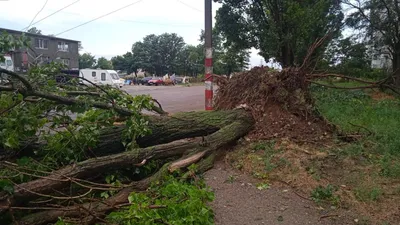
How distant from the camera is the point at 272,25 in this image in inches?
640

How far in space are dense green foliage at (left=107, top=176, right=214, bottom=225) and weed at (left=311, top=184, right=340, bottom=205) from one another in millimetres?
1194

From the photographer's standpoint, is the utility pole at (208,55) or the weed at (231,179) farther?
the utility pole at (208,55)

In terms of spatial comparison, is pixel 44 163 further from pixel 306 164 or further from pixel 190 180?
pixel 306 164

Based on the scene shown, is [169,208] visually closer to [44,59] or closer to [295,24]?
[44,59]

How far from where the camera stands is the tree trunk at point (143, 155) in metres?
3.25

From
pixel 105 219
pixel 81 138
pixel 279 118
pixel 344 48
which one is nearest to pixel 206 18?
pixel 279 118

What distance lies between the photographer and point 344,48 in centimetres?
2247

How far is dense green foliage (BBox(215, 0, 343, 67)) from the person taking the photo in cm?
1630

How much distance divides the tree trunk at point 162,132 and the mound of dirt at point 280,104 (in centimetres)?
56

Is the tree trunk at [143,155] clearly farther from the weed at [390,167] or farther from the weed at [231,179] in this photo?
the weed at [390,167]

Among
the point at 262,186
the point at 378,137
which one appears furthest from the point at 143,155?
the point at 378,137

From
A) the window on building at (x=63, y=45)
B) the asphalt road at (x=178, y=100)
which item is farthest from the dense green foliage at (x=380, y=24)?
the window on building at (x=63, y=45)

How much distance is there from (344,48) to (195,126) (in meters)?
19.4

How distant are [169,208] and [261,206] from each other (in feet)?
3.80
